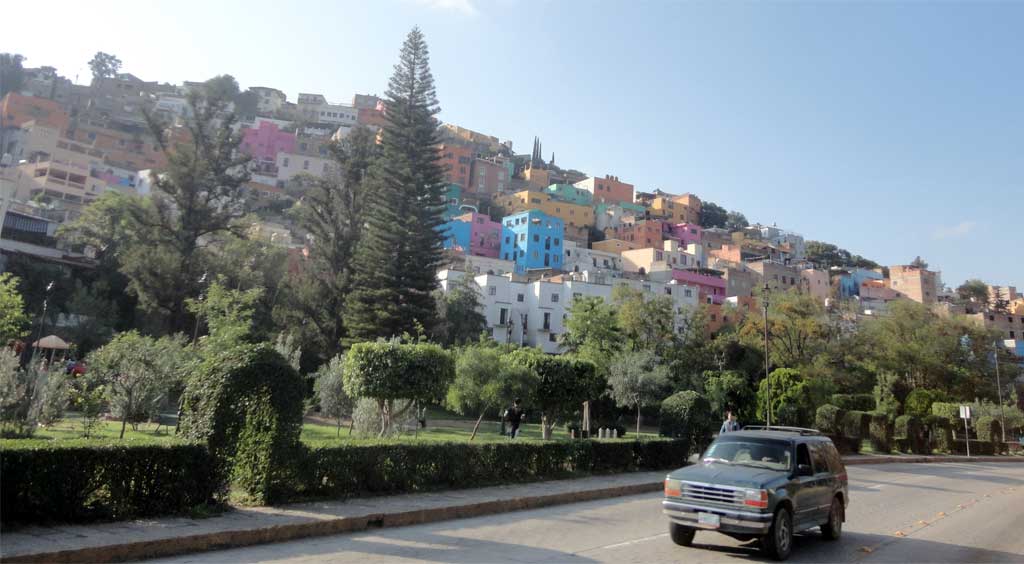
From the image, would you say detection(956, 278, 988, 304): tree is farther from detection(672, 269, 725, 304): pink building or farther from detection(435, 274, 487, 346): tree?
detection(435, 274, 487, 346): tree

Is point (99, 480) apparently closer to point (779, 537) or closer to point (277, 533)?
point (277, 533)

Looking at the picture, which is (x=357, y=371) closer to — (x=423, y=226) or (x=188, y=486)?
(x=188, y=486)

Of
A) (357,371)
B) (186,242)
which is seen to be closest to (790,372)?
(357,371)

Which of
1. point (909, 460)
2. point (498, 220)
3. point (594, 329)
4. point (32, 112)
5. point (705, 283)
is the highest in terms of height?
point (32, 112)

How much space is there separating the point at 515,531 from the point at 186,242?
37307 millimetres

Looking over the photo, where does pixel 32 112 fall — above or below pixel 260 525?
above

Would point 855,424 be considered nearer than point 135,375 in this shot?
No

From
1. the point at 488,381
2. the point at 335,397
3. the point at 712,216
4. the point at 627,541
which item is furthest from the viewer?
the point at 712,216

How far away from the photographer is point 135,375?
1689 cm

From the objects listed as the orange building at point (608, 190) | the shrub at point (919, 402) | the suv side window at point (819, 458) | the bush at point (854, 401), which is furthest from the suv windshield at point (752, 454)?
the orange building at point (608, 190)

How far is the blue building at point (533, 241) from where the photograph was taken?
252ft

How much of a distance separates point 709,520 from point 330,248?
39.8m

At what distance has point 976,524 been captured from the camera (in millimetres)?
11430

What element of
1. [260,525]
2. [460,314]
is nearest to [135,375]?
Answer: [260,525]
